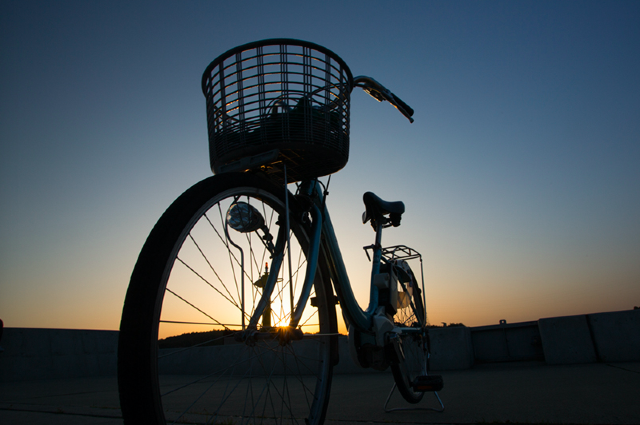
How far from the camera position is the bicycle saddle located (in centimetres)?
273

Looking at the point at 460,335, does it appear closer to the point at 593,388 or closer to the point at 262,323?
the point at 593,388

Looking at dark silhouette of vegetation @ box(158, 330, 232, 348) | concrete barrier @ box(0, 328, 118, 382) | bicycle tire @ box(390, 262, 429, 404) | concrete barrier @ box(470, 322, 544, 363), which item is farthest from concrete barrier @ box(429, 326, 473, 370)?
concrete barrier @ box(0, 328, 118, 382)

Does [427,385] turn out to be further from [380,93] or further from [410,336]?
[380,93]

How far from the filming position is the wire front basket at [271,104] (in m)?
1.51

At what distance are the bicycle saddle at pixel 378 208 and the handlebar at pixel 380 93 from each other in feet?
1.93

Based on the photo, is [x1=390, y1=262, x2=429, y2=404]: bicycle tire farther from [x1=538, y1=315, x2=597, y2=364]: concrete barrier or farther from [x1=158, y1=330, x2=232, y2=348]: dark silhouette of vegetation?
[x1=538, y1=315, x2=597, y2=364]: concrete barrier

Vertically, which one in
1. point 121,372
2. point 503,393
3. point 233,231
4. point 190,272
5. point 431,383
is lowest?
point 503,393

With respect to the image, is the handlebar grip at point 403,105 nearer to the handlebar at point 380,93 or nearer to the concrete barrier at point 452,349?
the handlebar at point 380,93

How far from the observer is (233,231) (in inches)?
63.6

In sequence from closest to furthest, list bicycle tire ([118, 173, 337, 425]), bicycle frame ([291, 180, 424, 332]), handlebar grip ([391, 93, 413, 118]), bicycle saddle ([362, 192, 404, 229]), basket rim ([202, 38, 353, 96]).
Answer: bicycle tire ([118, 173, 337, 425]), basket rim ([202, 38, 353, 96]), bicycle frame ([291, 180, 424, 332]), handlebar grip ([391, 93, 413, 118]), bicycle saddle ([362, 192, 404, 229])

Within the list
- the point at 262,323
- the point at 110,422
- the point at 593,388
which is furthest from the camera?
the point at 593,388

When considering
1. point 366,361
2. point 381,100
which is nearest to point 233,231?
point 366,361

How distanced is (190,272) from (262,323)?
40 cm

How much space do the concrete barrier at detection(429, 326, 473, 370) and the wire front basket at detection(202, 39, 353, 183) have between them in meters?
5.11
